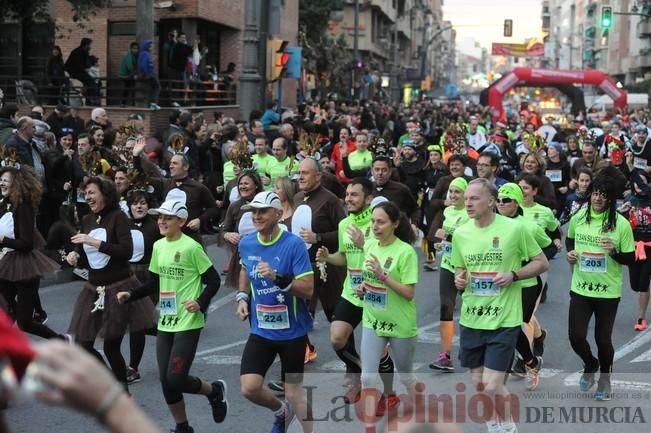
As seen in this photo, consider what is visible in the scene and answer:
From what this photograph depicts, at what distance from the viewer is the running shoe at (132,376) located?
28.8ft

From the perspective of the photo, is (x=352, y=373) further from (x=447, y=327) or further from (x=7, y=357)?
(x=7, y=357)

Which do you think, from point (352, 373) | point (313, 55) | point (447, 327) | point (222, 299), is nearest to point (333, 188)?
point (222, 299)

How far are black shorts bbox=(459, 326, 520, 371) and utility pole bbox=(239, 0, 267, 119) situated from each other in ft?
47.3

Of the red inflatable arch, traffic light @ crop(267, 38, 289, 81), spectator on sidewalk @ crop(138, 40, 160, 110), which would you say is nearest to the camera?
spectator on sidewalk @ crop(138, 40, 160, 110)

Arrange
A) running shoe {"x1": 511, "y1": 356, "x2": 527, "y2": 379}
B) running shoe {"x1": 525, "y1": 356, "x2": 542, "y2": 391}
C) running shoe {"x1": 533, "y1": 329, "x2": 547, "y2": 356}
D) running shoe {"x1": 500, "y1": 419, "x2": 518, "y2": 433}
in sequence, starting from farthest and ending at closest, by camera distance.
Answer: running shoe {"x1": 533, "y1": 329, "x2": 547, "y2": 356}, running shoe {"x1": 511, "y1": 356, "x2": 527, "y2": 379}, running shoe {"x1": 525, "y1": 356, "x2": 542, "y2": 391}, running shoe {"x1": 500, "y1": 419, "x2": 518, "y2": 433}

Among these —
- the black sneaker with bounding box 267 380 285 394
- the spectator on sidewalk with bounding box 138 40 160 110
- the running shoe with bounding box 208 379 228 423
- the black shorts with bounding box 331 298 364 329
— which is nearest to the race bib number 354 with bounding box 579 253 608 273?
the black shorts with bounding box 331 298 364 329

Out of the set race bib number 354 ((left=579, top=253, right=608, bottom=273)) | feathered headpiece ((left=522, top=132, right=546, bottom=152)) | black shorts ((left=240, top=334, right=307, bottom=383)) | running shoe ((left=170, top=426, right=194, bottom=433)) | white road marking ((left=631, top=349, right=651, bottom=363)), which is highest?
feathered headpiece ((left=522, top=132, right=546, bottom=152))

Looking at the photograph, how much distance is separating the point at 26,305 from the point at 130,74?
1379 cm

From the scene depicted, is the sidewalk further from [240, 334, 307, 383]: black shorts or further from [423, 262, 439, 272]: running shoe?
[240, 334, 307, 383]: black shorts

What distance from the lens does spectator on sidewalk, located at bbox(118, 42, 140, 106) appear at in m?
21.9

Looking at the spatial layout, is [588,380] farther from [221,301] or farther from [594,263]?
[221,301]

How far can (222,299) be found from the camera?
12.9 metres

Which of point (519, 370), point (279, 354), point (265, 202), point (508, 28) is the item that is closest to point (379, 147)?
point (519, 370)

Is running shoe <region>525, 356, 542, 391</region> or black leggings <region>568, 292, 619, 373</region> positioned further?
running shoe <region>525, 356, 542, 391</region>
